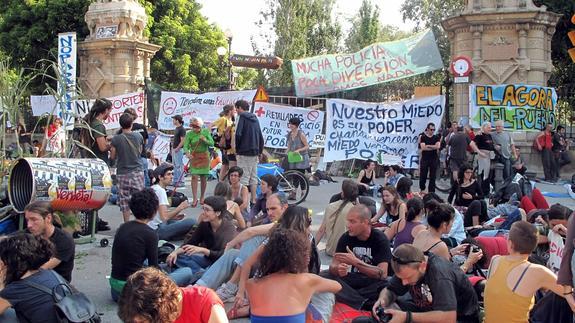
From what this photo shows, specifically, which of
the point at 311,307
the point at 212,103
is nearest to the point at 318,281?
the point at 311,307

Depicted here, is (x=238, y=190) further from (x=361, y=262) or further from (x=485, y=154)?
(x=485, y=154)

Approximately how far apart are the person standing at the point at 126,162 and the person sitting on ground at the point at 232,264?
10.5 ft

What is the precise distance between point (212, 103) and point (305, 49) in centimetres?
1722

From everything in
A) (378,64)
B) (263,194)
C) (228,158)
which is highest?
(378,64)

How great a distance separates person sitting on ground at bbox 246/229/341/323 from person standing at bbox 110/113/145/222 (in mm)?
5255

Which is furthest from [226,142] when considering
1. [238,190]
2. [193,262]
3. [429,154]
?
[193,262]

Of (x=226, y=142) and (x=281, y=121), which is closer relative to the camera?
(x=226, y=142)

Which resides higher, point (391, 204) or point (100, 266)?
point (391, 204)

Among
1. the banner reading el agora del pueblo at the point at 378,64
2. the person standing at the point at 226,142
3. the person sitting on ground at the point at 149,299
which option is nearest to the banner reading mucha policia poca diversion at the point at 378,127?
the banner reading el agora del pueblo at the point at 378,64

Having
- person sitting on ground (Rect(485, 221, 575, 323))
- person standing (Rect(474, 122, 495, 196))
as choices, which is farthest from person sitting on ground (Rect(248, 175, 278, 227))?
person standing (Rect(474, 122, 495, 196))

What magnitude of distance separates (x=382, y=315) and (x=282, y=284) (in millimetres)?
1190

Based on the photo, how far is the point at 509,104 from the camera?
619 inches

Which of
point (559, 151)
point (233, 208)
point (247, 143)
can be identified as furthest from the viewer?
point (559, 151)

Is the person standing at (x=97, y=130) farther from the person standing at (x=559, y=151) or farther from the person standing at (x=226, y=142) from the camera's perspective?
the person standing at (x=559, y=151)
